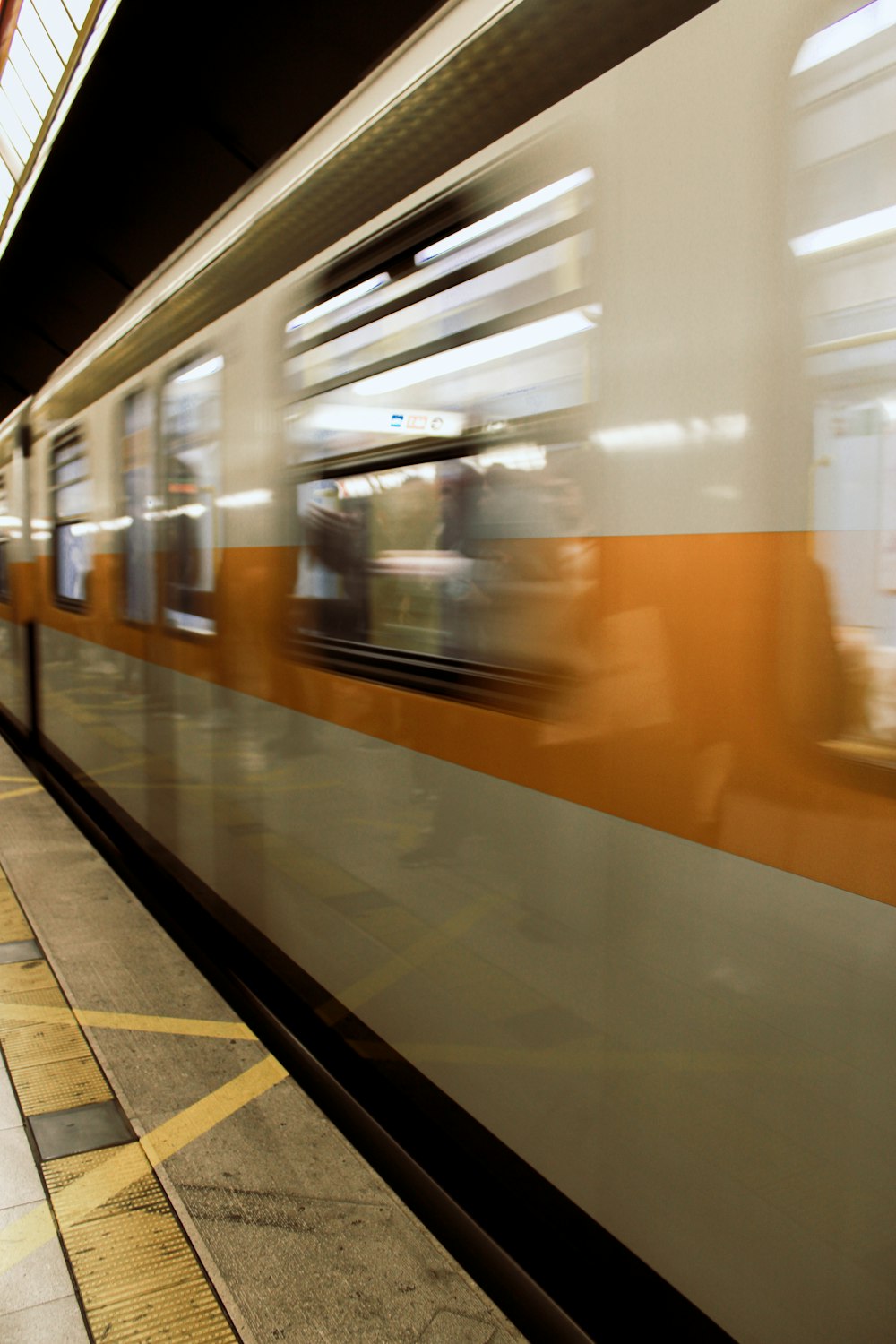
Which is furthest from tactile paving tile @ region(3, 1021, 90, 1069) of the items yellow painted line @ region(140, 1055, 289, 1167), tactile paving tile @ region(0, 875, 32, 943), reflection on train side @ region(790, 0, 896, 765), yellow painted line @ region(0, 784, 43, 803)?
yellow painted line @ region(0, 784, 43, 803)

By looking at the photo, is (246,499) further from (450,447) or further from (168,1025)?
(168,1025)

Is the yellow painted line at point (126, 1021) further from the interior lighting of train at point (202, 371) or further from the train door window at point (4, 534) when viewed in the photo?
the train door window at point (4, 534)

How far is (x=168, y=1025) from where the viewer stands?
11.1 ft

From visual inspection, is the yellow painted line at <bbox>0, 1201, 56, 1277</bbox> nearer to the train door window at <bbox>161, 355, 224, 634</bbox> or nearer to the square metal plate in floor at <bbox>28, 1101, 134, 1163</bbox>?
the square metal plate in floor at <bbox>28, 1101, 134, 1163</bbox>

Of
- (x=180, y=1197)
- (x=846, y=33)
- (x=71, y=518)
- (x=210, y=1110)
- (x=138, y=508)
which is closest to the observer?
(x=846, y=33)

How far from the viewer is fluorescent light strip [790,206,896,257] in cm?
126

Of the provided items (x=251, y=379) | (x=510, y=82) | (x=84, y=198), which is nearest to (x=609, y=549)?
(x=510, y=82)

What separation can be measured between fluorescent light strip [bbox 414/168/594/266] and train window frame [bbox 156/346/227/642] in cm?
133

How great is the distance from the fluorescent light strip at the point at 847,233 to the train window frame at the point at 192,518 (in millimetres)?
2335

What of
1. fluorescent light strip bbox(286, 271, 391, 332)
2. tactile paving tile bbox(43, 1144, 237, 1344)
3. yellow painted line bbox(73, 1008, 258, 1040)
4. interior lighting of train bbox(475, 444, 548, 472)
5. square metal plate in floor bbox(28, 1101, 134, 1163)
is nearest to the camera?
interior lighting of train bbox(475, 444, 548, 472)

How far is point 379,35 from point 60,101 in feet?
5.09

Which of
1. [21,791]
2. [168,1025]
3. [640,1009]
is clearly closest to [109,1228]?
[168,1025]

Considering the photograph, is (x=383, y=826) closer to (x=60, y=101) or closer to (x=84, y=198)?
(x=60, y=101)

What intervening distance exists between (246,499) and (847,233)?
2232 mm
